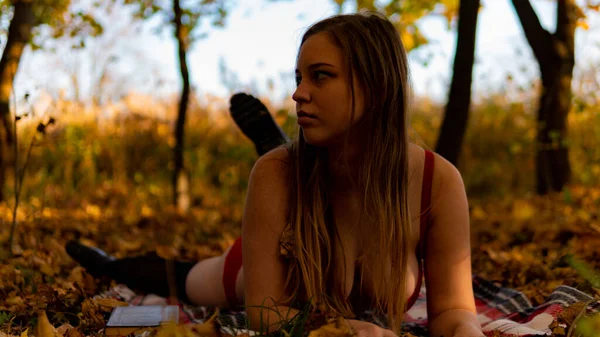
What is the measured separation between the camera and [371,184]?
6.61 feet

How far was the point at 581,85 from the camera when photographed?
6.09 m

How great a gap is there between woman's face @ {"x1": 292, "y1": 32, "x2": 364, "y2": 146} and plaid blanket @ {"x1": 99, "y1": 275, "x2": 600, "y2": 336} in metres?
0.61

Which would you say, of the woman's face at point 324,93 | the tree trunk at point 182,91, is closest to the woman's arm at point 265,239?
the woman's face at point 324,93

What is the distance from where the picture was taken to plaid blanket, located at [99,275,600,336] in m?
2.08

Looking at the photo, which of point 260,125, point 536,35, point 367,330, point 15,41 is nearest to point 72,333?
point 367,330

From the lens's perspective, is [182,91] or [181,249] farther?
[182,91]

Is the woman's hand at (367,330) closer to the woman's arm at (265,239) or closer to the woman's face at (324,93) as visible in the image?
the woman's arm at (265,239)

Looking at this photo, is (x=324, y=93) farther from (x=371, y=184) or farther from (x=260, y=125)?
(x=260, y=125)

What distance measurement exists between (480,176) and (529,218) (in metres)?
3.49

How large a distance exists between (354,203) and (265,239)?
1.10 ft

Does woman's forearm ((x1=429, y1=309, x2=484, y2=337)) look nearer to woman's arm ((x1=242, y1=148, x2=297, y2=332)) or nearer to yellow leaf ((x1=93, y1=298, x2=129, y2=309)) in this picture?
woman's arm ((x1=242, y1=148, x2=297, y2=332))

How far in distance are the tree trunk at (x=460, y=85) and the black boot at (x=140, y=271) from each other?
210 centimetres

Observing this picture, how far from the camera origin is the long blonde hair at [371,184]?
191cm

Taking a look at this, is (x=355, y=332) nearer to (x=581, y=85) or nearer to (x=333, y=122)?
(x=333, y=122)
